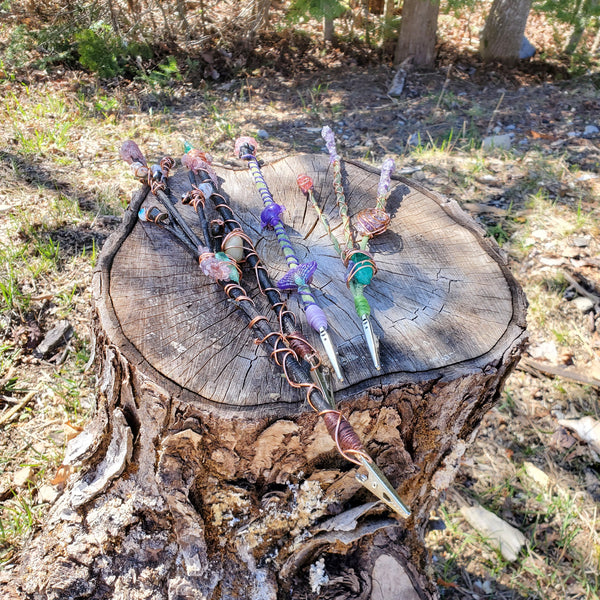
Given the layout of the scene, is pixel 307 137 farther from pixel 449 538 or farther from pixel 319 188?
pixel 449 538

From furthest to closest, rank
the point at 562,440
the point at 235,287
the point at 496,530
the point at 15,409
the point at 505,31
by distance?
the point at 505,31, the point at 562,440, the point at 15,409, the point at 496,530, the point at 235,287

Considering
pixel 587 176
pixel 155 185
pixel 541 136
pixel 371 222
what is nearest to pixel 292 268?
pixel 371 222

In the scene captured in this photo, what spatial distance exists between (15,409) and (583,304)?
342 centimetres

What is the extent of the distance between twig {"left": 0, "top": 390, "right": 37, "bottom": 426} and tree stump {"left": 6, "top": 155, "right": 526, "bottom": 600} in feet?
2.71

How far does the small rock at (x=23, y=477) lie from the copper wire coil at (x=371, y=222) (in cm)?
191

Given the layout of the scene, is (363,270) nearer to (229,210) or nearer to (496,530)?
(229,210)

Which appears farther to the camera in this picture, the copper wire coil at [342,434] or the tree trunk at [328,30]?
the tree trunk at [328,30]

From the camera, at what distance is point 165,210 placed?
2207 mm

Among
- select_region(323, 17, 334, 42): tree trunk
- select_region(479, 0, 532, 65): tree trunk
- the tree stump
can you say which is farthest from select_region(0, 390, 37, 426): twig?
select_region(479, 0, 532, 65): tree trunk

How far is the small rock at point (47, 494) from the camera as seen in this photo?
7.70ft

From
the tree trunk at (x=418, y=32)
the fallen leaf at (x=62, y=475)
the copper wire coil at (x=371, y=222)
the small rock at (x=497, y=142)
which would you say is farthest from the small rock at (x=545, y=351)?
the tree trunk at (x=418, y=32)

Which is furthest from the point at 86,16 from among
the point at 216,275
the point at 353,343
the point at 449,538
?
the point at 449,538

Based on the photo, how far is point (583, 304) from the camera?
10.9 ft

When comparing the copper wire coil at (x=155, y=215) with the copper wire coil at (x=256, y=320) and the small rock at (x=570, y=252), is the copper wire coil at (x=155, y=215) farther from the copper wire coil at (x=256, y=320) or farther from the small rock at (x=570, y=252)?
the small rock at (x=570, y=252)
